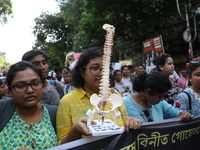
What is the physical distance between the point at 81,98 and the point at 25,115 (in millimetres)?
455

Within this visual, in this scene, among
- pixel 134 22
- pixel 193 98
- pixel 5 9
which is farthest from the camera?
pixel 5 9

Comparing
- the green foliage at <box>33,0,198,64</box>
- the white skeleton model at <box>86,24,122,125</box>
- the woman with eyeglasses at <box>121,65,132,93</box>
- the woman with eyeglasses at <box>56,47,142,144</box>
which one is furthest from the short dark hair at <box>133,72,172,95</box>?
the green foliage at <box>33,0,198,64</box>

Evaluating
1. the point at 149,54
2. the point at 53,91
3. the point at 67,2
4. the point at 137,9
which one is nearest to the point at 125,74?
the point at 149,54

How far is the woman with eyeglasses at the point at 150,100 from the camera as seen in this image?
2.27 metres

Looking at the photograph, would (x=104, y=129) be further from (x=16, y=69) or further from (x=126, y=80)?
(x=126, y=80)

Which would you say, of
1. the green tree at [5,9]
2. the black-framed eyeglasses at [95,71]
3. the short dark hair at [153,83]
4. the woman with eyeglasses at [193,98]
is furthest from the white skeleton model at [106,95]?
the green tree at [5,9]

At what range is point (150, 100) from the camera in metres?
2.35

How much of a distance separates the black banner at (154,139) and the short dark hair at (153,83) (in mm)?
474

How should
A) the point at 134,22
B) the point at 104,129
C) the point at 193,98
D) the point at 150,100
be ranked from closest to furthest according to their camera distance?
the point at 104,129 < the point at 150,100 < the point at 193,98 < the point at 134,22

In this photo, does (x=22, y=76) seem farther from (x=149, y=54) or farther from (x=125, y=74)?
(x=149, y=54)

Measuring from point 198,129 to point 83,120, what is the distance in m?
1.37

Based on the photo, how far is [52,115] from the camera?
1.69 m

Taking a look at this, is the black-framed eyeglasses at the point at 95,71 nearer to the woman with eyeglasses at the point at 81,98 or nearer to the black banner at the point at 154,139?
the woman with eyeglasses at the point at 81,98

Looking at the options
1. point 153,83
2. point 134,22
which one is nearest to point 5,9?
point 134,22
